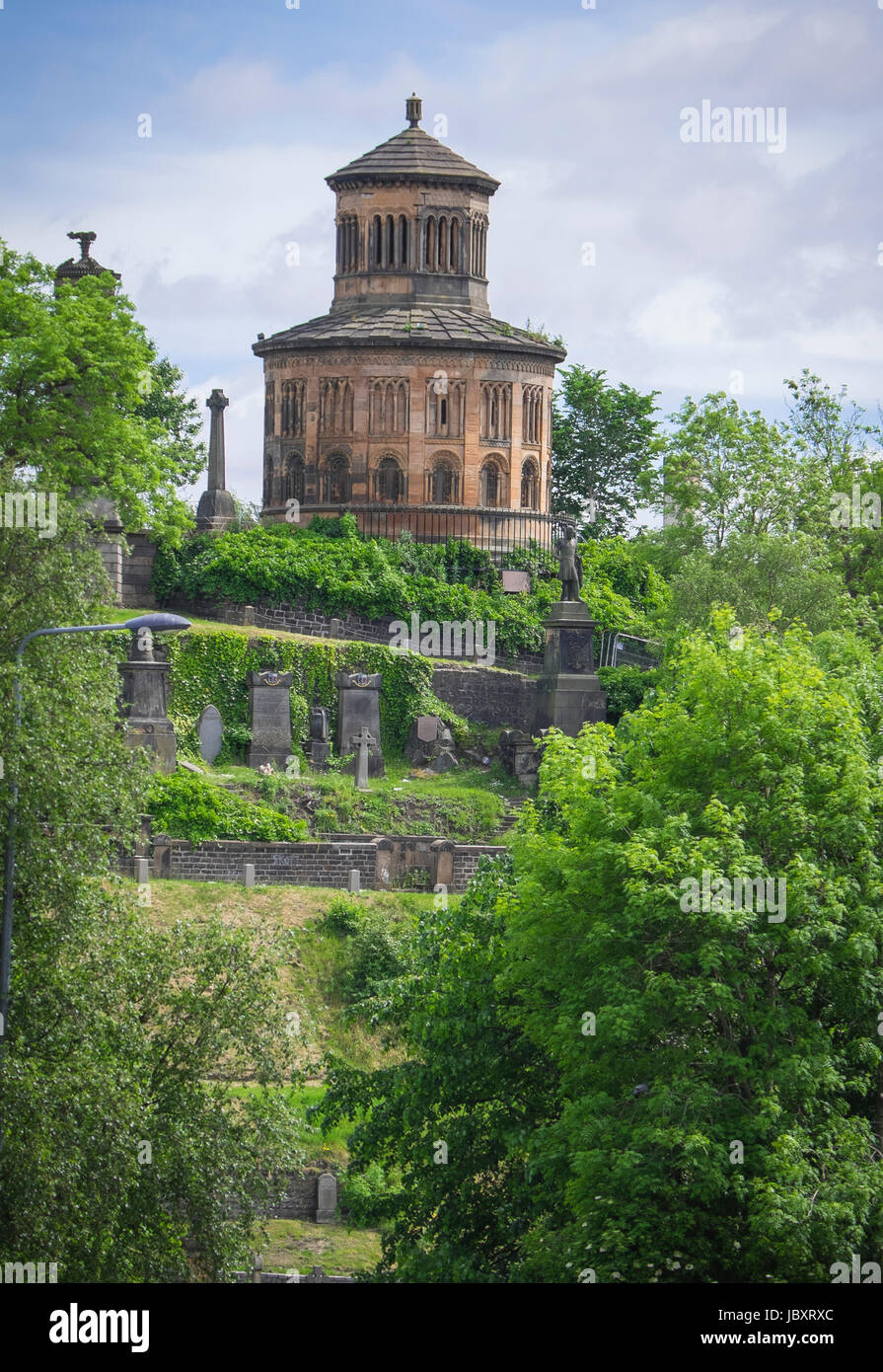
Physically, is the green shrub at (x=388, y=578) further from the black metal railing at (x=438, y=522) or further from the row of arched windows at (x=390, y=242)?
the row of arched windows at (x=390, y=242)

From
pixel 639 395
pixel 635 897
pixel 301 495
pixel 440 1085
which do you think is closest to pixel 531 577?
pixel 301 495

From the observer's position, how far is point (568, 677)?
2189 inches

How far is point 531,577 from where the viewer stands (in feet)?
215

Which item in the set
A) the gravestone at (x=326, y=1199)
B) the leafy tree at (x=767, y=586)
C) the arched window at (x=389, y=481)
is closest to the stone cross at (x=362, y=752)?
the leafy tree at (x=767, y=586)

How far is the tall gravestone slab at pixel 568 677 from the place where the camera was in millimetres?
55219

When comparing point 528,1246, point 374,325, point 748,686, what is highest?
point 374,325

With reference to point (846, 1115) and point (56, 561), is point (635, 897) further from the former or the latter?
point (56, 561)

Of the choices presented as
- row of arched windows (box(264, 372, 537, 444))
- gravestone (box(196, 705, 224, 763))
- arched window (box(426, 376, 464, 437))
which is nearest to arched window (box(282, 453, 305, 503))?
row of arched windows (box(264, 372, 537, 444))

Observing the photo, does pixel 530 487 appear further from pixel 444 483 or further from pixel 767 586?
pixel 767 586

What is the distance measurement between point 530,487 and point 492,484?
1556mm

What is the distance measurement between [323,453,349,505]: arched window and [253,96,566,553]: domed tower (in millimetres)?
29
